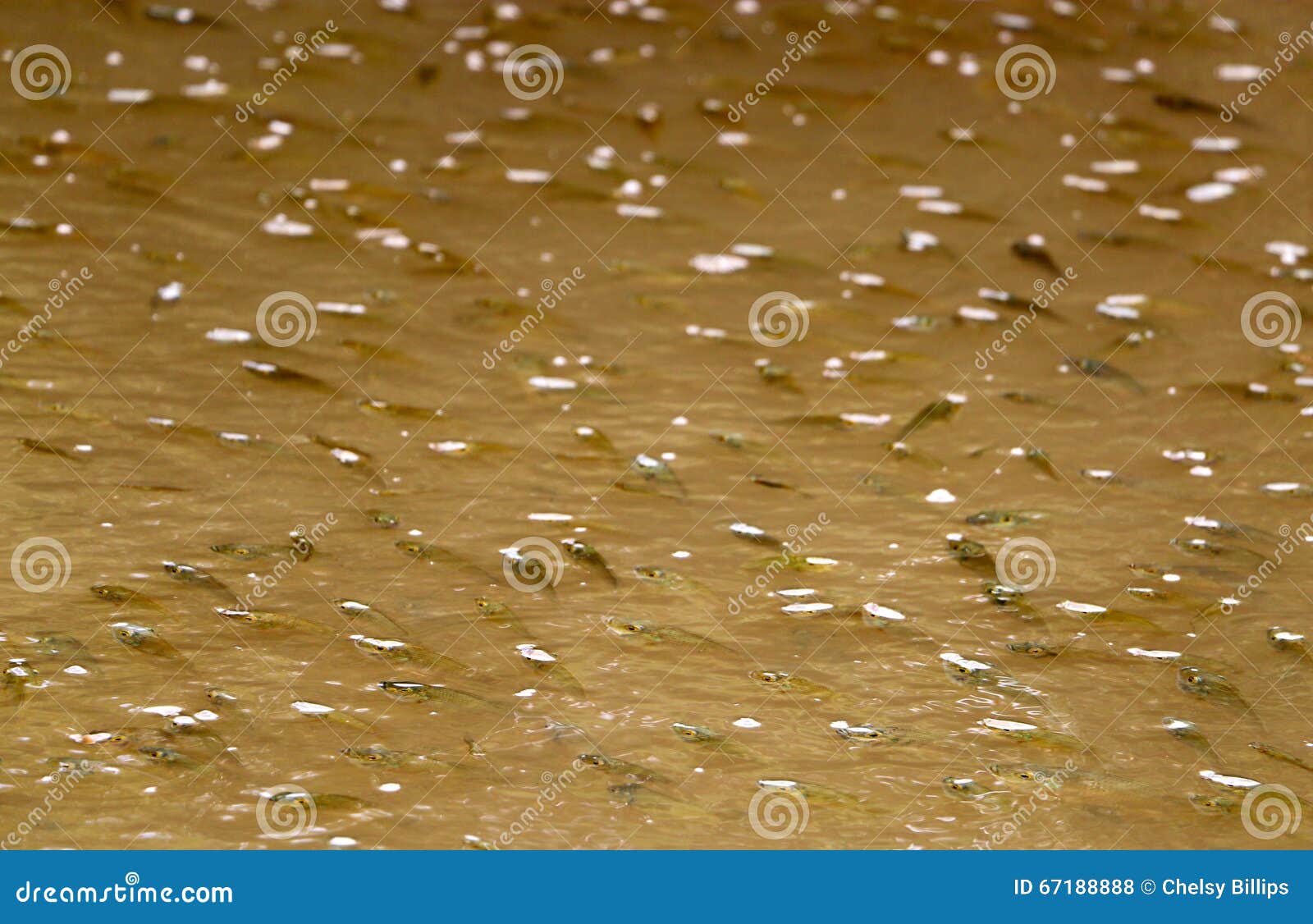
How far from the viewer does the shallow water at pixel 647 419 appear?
1.29 meters

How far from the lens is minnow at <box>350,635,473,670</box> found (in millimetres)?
1330

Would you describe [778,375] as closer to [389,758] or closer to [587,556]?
[587,556]

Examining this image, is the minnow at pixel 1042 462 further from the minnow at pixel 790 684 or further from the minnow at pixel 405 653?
the minnow at pixel 405 653

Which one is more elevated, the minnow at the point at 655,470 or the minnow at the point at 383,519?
the minnow at the point at 655,470

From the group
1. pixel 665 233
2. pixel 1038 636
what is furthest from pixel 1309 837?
pixel 665 233

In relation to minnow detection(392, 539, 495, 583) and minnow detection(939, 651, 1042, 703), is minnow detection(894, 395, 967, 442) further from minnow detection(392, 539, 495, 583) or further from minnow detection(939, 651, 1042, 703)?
minnow detection(392, 539, 495, 583)

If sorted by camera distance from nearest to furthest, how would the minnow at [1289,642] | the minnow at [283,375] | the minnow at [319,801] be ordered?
the minnow at [319,801], the minnow at [1289,642], the minnow at [283,375]

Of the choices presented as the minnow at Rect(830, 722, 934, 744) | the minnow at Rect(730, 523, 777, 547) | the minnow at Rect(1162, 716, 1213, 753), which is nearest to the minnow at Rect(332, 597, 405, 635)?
the minnow at Rect(730, 523, 777, 547)

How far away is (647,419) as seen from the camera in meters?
1.46

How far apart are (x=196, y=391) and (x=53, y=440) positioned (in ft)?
0.59

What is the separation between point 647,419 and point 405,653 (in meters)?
0.40

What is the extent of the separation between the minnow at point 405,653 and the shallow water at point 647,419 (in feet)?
0.04

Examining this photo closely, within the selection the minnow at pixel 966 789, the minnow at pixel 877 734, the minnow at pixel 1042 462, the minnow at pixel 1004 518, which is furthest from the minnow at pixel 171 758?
the minnow at pixel 1042 462

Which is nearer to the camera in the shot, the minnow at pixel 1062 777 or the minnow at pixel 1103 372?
the minnow at pixel 1062 777
